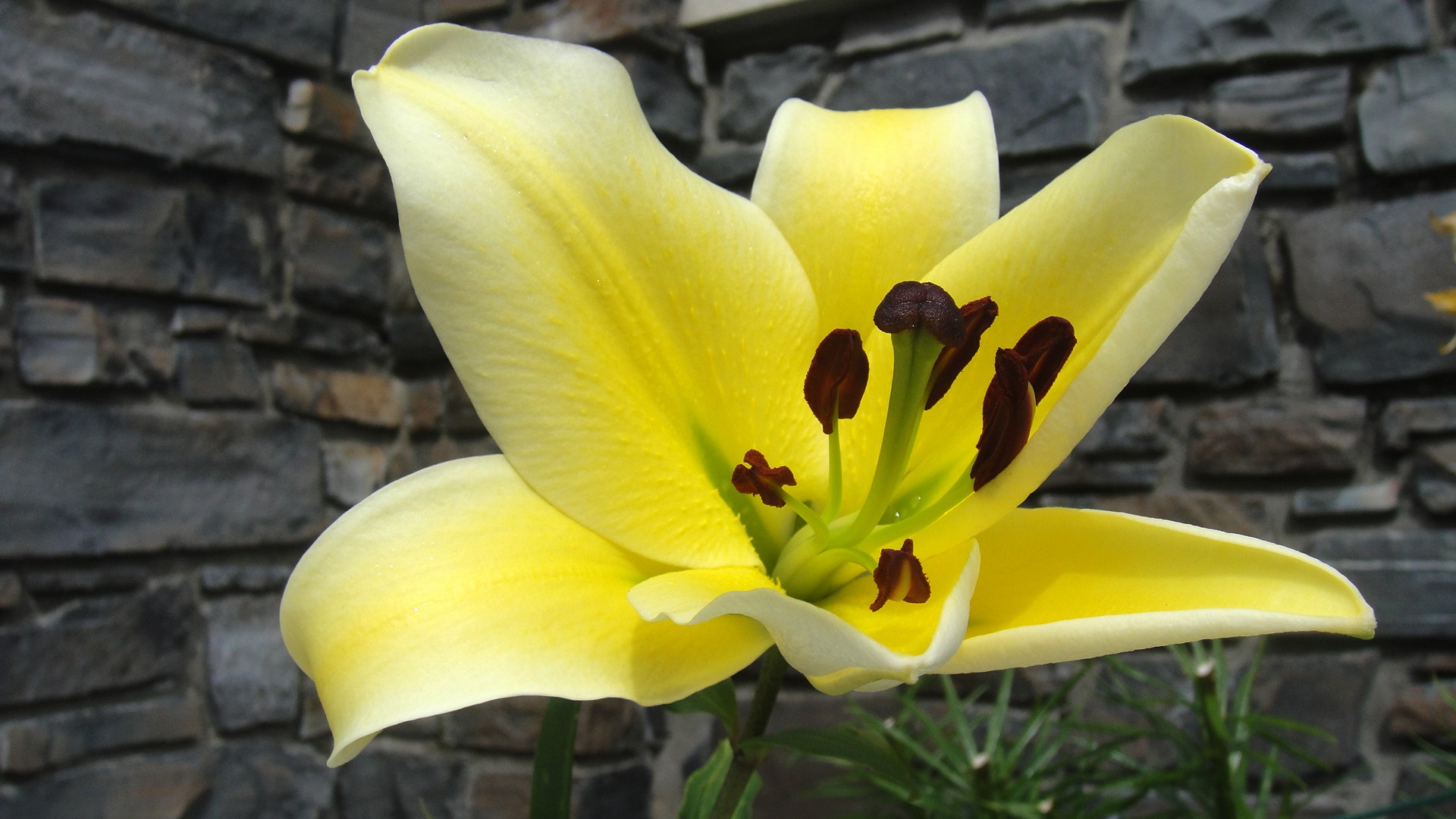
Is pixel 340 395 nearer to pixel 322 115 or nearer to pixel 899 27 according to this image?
pixel 322 115

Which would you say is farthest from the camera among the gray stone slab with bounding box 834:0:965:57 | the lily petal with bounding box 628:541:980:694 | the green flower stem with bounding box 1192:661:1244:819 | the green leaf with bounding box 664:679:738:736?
the gray stone slab with bounding box 834:0:965:57

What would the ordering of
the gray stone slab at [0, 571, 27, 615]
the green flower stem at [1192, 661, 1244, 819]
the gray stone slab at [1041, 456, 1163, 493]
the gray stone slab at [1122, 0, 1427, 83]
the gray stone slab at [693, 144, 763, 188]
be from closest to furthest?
the green flower stem at [1192, 661, 1244, 819] < the gray stone slab at [0, 571, 27, 615] < the gray stone slab at [1122, 0, 1427, 83] < the gray stone slab at [1041, 456, 1163, 493] < the gray stone slab at [693, 144, 763, 188]

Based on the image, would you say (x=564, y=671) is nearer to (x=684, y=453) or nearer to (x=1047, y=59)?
(x=684, y=453)

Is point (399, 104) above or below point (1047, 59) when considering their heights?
below

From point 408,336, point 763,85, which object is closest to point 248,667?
point 408,336

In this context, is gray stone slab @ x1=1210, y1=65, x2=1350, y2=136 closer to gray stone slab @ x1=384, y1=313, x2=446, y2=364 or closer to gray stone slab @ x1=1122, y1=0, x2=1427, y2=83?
gray stone slab @ x1=1122, y1=0, x2=1427, y2=83

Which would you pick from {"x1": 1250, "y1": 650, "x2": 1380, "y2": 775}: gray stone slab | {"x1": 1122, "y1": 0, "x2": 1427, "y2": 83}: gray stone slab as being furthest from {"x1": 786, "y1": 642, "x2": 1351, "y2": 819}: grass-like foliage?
{"x1": 1122, "y1": 0, "x2": 1427, "y2": 83}: gray stone slab

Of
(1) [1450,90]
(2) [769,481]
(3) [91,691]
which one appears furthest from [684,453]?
(1) [1450,90]
